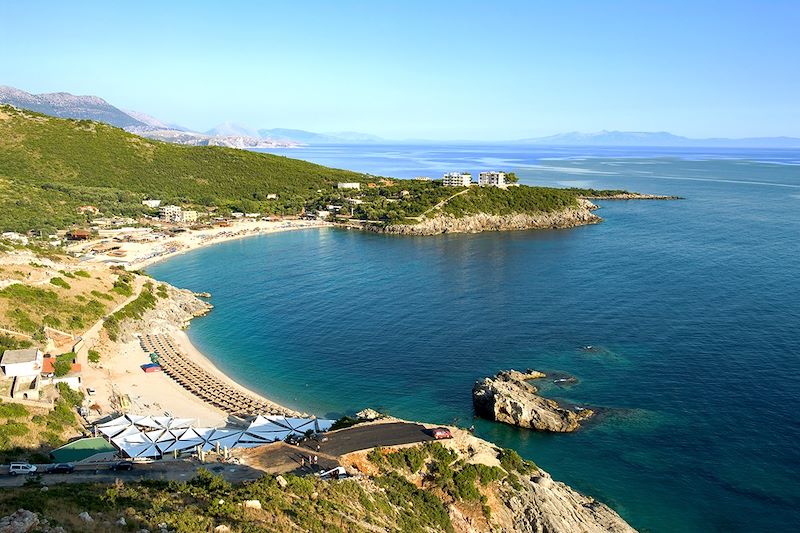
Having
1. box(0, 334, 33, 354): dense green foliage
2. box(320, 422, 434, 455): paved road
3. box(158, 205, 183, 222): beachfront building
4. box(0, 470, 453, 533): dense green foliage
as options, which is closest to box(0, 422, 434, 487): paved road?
box(320, 422, 434, 455): paved road

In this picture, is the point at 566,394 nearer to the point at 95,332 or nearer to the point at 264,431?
the point at 264,431

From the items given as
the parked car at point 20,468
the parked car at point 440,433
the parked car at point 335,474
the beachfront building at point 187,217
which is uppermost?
the beachfront building at point 187,217

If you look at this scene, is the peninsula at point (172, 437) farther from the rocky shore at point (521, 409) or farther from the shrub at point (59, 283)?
the rocky shore at point (521, 409)

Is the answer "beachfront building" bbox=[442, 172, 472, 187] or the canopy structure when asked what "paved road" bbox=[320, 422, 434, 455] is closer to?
the canopy structure

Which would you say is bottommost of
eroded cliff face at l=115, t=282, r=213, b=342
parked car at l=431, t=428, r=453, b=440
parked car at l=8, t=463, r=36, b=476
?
eroded cliff face at l=115, t=282, r=213, b=342

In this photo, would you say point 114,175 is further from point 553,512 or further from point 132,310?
point 553,512

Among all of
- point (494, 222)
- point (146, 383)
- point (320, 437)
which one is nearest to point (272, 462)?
point (320, 437)

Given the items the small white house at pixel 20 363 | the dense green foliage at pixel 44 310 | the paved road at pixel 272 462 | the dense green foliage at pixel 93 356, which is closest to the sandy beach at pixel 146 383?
the dense green foliage at pixel 93 356

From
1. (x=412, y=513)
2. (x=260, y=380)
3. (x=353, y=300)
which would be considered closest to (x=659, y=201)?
(x=353, y=300)
